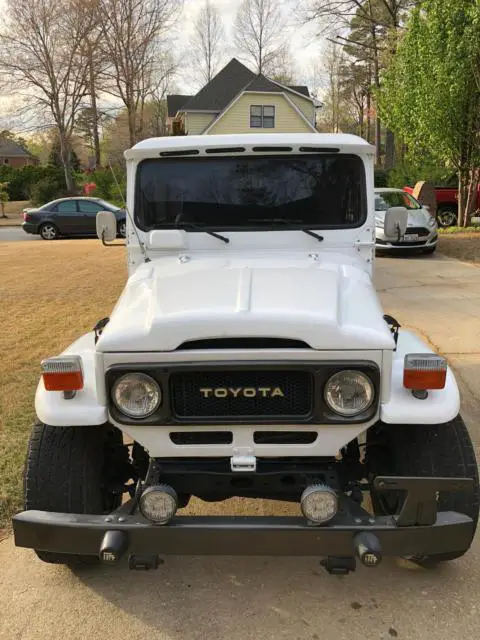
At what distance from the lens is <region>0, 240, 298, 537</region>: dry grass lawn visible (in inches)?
140

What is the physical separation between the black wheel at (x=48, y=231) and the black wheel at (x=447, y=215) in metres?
12.9

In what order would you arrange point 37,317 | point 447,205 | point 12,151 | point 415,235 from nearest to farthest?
1. point 37,317
2. point 415,235
3. point 447,205
4. point 12,151

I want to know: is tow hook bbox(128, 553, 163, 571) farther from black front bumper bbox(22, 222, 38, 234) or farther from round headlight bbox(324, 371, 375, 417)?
black front bumper bbox(22, 222, 38, 234)

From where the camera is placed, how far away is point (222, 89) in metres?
39.9

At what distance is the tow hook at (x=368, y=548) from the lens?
2059 millimetres

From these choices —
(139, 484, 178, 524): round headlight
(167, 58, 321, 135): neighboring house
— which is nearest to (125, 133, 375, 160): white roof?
(139, 484, 178, 524): round headlight

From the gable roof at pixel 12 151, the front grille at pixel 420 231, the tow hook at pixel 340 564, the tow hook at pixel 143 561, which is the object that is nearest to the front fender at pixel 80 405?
the tow hook at pixel 143 561

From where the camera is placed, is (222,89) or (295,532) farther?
(222,89)

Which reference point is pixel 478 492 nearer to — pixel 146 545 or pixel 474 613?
pixel 474 613

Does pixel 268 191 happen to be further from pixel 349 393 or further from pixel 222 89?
pixel 222 89

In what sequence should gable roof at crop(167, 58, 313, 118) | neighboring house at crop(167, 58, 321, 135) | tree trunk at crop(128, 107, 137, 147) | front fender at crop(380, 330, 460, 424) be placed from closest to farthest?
1. front fender at crop(380, 330, 460, 424)
2. neighboring house at crop(167, 58, 321, 135)
3. gable roof at crop(167, 58, 313, 118)
4. tree trunk at crop(128, 107, 137, 147)

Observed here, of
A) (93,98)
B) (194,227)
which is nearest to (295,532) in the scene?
(194,227)

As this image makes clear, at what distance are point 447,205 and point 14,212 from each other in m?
24.9

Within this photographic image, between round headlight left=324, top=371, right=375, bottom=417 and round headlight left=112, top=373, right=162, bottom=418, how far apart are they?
2.22 ft
